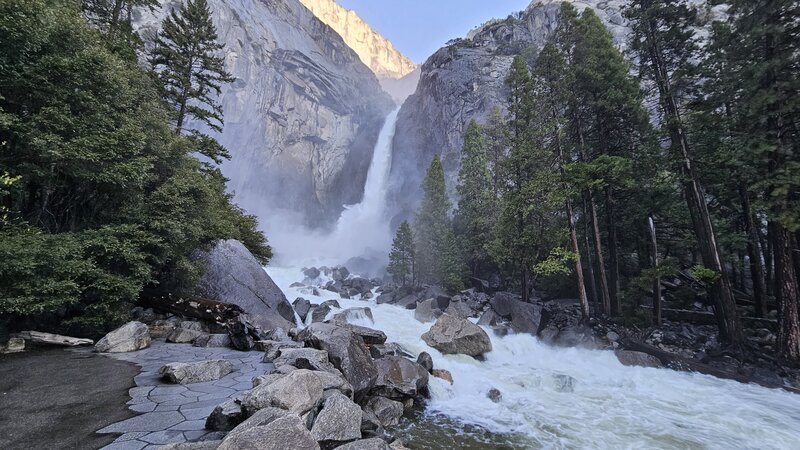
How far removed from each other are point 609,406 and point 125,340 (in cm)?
1357

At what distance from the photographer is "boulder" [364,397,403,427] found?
7.67 metres

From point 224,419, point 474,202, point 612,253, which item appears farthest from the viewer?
point 474,202

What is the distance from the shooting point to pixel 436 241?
32.5 meters

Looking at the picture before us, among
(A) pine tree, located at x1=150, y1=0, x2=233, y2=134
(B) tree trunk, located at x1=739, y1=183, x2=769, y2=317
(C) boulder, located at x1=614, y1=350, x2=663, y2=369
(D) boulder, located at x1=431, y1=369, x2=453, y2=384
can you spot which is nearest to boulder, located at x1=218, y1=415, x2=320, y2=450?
(D) boulder, located at x1=431, y1=369, x2=453, y2=384

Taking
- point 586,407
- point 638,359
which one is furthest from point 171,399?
point 638,359

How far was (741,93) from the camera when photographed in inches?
478

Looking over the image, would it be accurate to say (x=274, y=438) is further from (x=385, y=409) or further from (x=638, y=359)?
Answer: (x=638, y=359)

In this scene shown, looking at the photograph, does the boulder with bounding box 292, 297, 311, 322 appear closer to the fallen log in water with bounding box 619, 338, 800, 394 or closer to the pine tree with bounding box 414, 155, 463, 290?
the pine tree with bounding box 414, 155, 463, 290

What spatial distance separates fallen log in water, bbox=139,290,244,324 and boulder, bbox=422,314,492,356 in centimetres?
800

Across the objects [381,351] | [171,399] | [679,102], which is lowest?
[381,351]

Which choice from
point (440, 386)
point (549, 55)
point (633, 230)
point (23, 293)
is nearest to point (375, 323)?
point (440, 386)

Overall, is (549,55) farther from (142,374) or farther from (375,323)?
(142,374)

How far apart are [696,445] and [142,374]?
12.3 meters

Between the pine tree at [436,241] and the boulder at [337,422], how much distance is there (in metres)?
24.0
